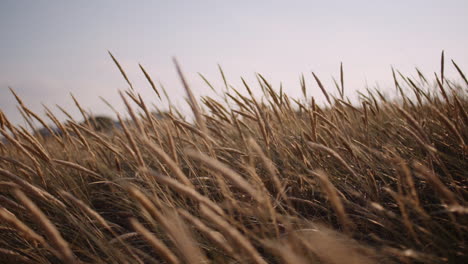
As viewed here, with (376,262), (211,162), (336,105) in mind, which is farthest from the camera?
(336,105)

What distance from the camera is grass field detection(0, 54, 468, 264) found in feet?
2.11

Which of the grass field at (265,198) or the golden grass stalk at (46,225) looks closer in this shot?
the golden grass stalk at (46,225)

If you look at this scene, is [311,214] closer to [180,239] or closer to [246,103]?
[246,103]

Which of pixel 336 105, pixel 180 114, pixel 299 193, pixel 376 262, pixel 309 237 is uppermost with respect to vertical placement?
pixel 180 114

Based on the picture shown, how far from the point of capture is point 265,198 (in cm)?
66

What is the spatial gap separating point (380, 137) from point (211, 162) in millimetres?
1432

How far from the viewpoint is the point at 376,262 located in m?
0.76

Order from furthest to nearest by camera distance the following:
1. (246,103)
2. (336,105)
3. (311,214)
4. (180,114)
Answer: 1. (180,114)
2. (336,105)
3. (246,103)
4. (311,214)

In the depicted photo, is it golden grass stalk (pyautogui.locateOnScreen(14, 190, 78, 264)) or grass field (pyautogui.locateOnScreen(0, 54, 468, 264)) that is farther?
grass field (pyautogui.locateOnScreen(0, 54, 468, 264))

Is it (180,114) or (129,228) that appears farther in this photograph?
(180,114)

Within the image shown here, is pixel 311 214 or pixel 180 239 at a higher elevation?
pixel 180 239

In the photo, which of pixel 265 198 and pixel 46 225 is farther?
pixel 265 198

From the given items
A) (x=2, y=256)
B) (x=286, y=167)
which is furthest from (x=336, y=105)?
(x=2, y=256)

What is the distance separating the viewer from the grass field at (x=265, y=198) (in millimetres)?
643
